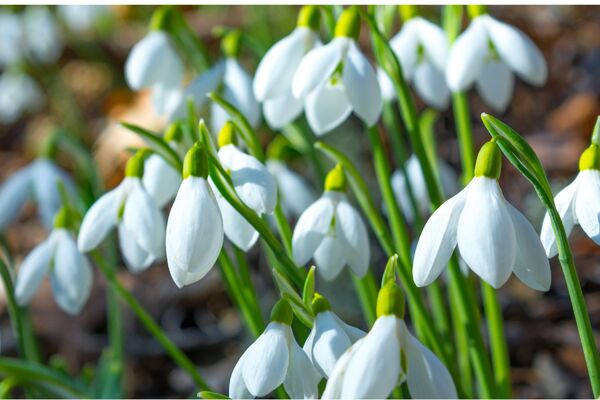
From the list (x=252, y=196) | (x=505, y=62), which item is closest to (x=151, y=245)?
(x=252, y=196)

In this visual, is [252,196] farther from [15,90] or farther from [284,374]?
[15,90]

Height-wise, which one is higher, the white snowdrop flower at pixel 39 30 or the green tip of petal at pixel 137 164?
the white snowdrop flower at pixel 39 30

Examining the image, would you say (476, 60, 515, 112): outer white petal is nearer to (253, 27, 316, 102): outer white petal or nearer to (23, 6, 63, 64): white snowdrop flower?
(253, 27, 316, 102): outer white petal

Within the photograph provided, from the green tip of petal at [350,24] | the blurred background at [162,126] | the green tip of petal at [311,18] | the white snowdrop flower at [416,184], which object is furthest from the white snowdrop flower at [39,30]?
the green tip of petal at [350,24]

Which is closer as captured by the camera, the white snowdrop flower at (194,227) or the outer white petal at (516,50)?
the white snowdrop flower at (194,227)

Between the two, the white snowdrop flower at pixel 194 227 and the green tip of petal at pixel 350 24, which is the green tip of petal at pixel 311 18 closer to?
the green tip of petal at pixel 350 24

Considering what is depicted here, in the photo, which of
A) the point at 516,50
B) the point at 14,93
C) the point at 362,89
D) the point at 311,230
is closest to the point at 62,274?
the point at 311,230
